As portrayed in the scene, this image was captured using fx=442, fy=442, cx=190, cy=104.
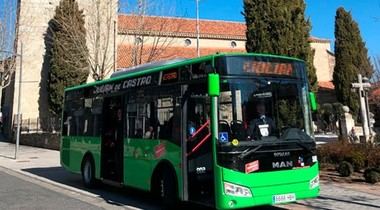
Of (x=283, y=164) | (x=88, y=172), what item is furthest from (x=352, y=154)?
(x=88, y=172)

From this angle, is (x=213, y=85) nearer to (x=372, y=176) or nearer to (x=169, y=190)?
(x=169, y=190)

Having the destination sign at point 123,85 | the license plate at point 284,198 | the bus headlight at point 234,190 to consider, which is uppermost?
the destination sign at point 123,85

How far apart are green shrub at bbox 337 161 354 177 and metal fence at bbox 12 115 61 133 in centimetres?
2359

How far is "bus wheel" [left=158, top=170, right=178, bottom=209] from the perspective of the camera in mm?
8873

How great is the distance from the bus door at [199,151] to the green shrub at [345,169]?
593cm

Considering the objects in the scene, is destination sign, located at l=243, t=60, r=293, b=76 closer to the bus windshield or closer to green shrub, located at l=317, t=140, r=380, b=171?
the bus windshield

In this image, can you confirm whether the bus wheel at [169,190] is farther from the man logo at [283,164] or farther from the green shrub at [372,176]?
the green shrub at [372,176]

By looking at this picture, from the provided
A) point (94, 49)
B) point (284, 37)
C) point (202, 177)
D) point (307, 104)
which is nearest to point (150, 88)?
point (202, 177)

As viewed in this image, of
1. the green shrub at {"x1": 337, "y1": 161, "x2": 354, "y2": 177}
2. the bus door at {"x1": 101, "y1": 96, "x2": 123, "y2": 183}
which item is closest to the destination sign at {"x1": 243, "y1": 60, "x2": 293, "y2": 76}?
the bus door at {"x1": 101, "y1": 96, "x2": 123, "y2": 183}

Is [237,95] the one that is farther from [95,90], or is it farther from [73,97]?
[73,97]

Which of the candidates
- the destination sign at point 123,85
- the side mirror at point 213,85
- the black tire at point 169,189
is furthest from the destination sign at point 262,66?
the destination sign at point 123,85

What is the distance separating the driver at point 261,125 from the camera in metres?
7.72

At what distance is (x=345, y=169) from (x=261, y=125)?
18.8ft

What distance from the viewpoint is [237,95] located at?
25.1ft
